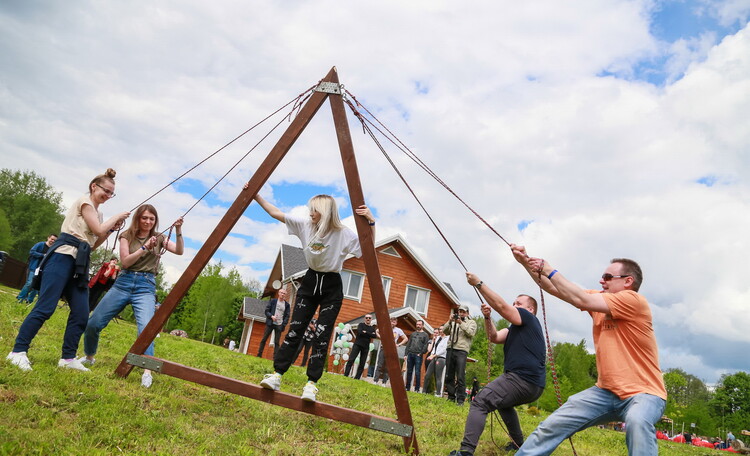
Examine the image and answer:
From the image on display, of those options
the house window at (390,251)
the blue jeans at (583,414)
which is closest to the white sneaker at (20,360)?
the blue jeans at (583,414)

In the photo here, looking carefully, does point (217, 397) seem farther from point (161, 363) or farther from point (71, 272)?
point (71, 272)

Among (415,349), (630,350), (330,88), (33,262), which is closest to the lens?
(630,350)

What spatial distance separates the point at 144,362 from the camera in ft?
17.0

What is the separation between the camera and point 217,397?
5.63 metres

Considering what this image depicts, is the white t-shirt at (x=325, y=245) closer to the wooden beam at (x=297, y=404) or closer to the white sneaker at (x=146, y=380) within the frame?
the wooden beam at (x=297, y=404)

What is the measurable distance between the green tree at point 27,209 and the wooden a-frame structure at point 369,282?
2455 inches

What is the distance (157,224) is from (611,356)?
517cm

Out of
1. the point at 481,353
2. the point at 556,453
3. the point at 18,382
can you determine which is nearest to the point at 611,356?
the point at 556,453

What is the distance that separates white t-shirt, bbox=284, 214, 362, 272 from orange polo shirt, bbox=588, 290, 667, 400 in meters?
2.49

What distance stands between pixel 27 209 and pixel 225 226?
68711 mm

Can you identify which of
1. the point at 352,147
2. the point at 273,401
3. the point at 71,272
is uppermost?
the point at 352,147

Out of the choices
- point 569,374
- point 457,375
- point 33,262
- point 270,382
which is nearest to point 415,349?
point 457,375

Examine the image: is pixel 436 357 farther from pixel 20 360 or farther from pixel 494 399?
pixel 20 360

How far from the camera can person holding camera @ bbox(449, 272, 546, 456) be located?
491cm
